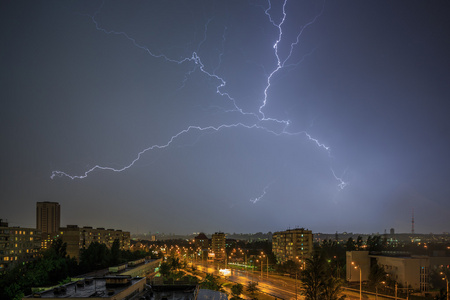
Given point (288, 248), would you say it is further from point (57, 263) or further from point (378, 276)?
point (57, 263)

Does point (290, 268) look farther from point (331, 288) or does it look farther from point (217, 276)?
point (331, 288)

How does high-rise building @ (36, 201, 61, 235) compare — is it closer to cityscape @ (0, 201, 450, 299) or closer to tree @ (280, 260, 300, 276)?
cityscape @ (0, 201, 450, 299)

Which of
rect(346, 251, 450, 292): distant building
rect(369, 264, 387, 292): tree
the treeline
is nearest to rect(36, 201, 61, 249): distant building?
the treeline

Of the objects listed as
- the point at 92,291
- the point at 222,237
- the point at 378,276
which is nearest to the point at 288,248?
the point at 378,276

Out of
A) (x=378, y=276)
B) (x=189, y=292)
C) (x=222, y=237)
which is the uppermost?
(x=189, y=292)

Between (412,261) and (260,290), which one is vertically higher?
(412,261)

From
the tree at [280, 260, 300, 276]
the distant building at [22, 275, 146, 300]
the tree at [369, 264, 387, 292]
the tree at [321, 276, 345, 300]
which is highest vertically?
the distant building at [22, 275, 146, 300]

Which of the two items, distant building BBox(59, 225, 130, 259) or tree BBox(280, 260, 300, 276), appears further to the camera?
distant building BBox(59, 225, 130, 259)

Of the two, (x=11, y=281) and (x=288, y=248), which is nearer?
(x=11, y=281)
